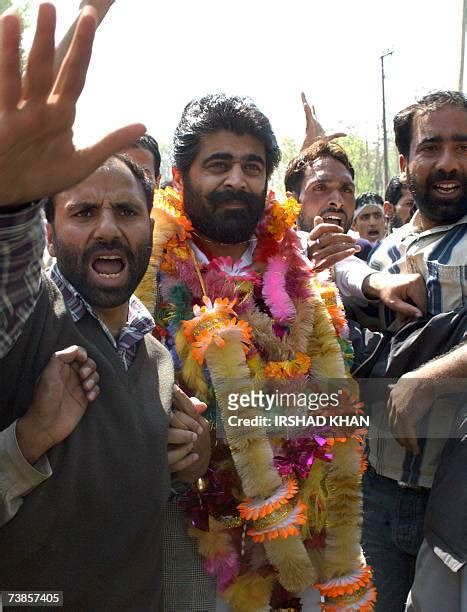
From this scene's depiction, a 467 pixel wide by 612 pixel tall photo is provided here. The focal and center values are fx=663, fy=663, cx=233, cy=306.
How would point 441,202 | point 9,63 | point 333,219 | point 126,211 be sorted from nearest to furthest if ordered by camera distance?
point 9,63 < point 126,211 < point 441,202 < point 333,219

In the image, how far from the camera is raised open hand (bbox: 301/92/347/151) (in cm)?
325

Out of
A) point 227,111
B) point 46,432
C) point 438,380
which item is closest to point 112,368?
point 46,432

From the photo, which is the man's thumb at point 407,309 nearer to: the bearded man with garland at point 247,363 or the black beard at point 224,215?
the bearded man with garland at point 247,363

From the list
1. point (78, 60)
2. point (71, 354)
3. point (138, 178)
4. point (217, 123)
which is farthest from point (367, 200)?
point (78, 60)

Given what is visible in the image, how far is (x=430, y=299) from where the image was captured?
7.09 ft

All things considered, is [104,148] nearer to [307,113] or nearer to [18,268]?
[18,268]

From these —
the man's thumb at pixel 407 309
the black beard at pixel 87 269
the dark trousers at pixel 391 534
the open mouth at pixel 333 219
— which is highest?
the black beard at pixel 87 269

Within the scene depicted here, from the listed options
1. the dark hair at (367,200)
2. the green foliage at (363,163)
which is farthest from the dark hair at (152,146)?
the green foliage at (363,163)

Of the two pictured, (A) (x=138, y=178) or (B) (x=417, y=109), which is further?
(B) (x=417, y=109)

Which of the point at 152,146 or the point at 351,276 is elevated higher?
the point at 152,146

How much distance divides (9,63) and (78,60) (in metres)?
0.10

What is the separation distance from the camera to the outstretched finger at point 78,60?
0.95m

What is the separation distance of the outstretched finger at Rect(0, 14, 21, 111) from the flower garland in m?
1.15

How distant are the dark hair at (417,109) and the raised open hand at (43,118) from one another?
61.8 inches
